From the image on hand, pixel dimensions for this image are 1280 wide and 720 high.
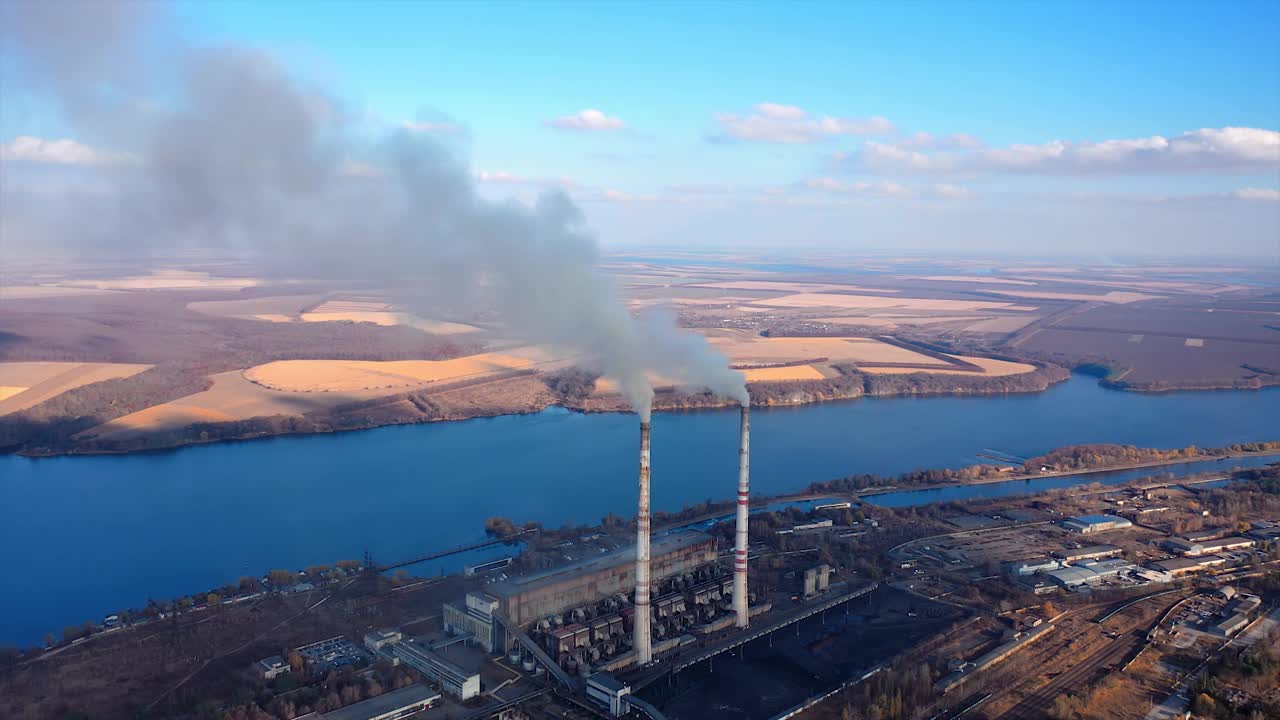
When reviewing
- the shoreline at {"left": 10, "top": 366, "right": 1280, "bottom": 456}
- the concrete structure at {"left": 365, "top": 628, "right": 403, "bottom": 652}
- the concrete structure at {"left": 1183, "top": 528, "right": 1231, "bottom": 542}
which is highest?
the shoreline at {"left": 10, "top": 366, "right": 1280, "bottom": 456}

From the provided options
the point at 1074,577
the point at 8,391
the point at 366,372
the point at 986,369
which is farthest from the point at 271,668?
the point at 986,369

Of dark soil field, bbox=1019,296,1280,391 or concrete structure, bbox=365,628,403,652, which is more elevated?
dark soil field, bbox=1019,296,1280,391

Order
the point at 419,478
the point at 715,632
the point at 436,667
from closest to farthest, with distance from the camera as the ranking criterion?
the point at 436,667 → the point at 715,632 → the point at 419,478

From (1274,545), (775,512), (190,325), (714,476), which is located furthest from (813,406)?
(190,325)

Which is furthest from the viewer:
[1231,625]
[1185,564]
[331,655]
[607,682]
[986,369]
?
[986,369]

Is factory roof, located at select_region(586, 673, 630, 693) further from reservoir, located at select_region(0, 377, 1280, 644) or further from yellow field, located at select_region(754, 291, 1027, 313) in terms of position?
yellow field, located at select_region(754, 291, 1027, 313)

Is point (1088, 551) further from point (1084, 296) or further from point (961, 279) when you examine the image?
point (961, 279)

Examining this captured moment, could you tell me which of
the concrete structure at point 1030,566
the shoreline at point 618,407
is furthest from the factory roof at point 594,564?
the shoreline at point 618,407

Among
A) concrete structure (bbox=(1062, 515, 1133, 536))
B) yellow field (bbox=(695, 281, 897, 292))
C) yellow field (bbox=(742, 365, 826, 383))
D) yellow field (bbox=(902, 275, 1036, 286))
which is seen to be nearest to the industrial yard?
concrete structure (bbox=(1062, 515, 1133, 536))

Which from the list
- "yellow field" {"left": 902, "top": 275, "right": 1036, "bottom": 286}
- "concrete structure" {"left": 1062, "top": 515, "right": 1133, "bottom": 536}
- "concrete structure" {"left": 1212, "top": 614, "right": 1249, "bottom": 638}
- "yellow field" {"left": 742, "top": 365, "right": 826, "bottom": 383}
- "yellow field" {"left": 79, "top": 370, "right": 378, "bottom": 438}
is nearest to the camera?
"concrete structure" {"left": 1212, "top": 614, "right": 1249, "bottom": 638}
